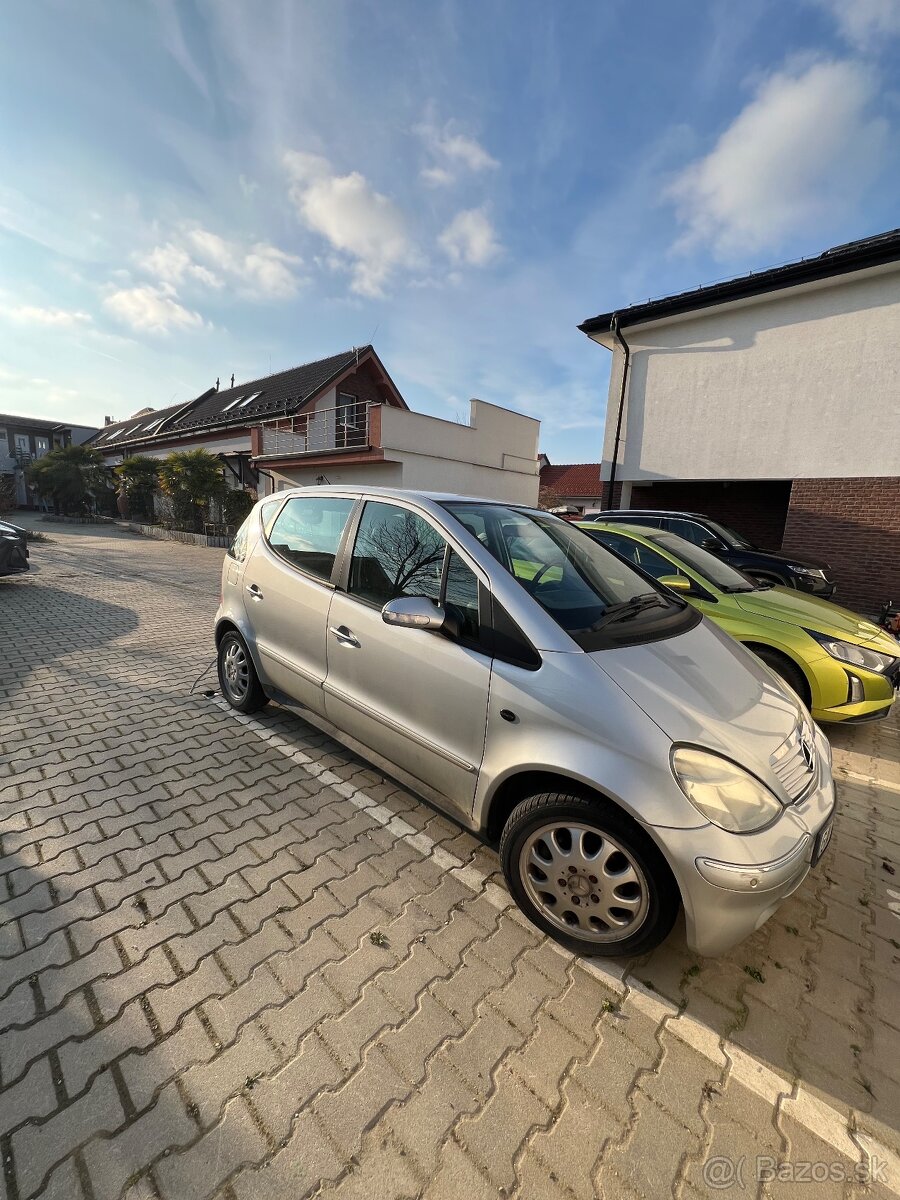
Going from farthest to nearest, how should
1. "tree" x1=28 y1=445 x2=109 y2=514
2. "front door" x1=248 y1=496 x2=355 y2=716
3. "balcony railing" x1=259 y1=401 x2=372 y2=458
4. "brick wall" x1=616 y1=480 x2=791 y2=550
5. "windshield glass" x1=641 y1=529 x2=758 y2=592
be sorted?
"tree" x1=28 y1=445 x2=109 y2=514, "balcony railing" x1=259 y1=401 x2=372 y2=458, "brick wall" x1=616 y1=480 x2=791 y2=550, "windshield glass" x1=641 y1=529 x2=758 y2=592, "front door" x1=248 y1=496 x2=355 y2=716

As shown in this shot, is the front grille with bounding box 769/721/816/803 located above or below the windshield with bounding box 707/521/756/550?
below

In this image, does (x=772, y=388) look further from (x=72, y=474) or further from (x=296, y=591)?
(x=72, y=474)

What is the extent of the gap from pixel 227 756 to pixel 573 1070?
2.60 meters

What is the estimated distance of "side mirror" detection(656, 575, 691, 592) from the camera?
13.5ft

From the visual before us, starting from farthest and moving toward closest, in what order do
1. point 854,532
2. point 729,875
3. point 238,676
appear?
point 854,532
point 238,676
point 729,875

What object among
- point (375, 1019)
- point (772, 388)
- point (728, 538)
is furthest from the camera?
point (772, 388)

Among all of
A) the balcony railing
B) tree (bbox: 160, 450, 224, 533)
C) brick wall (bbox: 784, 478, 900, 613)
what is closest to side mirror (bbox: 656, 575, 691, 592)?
brick wall (bbox: 784, 478, 900, 613)

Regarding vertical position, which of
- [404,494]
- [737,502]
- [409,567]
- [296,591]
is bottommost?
[296,591]

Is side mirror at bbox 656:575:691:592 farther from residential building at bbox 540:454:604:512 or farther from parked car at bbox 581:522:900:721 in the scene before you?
residential building at bbox 540:454:604:512

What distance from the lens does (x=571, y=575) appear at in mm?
2531

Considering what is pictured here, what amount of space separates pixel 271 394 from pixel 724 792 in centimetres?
2451

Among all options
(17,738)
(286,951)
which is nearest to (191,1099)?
(286,951)

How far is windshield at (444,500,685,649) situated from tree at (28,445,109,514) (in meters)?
31.7

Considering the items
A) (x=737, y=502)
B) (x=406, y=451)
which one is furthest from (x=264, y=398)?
(x=737, y=502)
